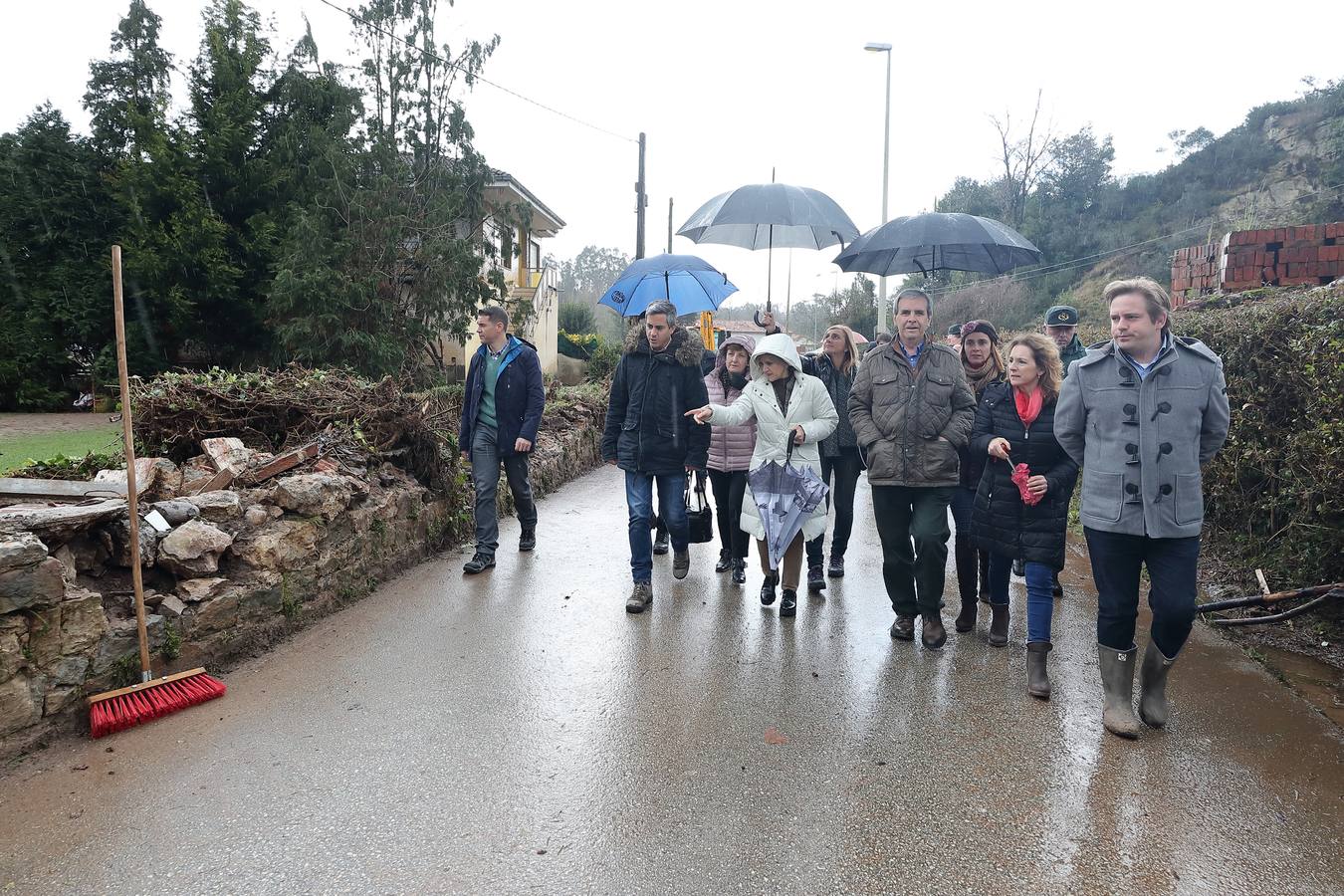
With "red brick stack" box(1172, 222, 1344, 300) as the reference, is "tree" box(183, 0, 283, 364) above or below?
above

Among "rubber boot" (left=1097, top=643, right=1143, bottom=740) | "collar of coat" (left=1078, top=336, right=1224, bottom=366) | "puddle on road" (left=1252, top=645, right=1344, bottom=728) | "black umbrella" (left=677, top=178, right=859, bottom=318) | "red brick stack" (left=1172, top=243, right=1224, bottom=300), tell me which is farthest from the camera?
"red brick stack" (left=1172, top=243, right=1224, bottom=300)

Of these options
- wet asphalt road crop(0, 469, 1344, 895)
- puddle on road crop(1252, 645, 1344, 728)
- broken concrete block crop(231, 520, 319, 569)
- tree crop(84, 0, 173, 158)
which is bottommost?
wet asphalt road crop(0, 469, 1344, 895)

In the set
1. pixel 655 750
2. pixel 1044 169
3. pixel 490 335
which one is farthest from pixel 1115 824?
pixel 1044 169

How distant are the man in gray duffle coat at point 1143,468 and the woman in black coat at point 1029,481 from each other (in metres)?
0.33

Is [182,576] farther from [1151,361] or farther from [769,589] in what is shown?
[1151,361]

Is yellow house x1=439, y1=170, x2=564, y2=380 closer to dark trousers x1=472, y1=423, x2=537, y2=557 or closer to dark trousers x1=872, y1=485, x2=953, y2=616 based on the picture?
dark trousers x1=472, y1=423, x2=537, y2=557

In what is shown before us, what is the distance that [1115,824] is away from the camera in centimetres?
271

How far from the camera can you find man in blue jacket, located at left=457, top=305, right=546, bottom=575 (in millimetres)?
6113

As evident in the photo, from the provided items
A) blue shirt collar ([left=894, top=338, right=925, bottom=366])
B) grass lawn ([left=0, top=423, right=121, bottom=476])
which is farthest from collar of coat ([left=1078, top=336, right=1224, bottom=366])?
grass lawn ([left=0, top=423, right=121, bottom=476])

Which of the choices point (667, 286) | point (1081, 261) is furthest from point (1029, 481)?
point (1081, 261)

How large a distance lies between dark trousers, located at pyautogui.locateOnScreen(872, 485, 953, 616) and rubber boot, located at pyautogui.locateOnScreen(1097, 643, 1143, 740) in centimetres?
103

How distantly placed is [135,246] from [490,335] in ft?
52.1

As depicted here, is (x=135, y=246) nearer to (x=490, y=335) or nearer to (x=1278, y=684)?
(x=490, y=335)

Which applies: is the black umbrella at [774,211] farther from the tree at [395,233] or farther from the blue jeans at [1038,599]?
the tree at [395,233]
